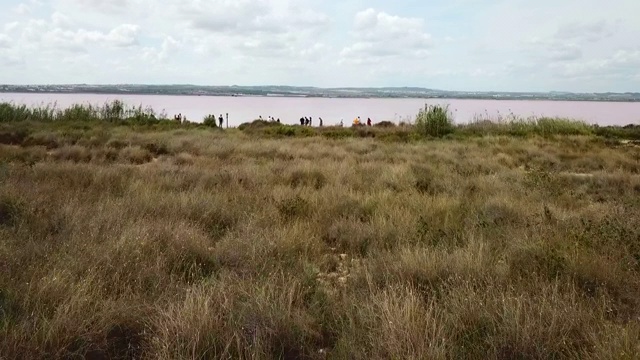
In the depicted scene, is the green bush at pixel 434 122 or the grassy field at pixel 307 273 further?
the green bush at pixel 434 122

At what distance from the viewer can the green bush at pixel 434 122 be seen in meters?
27.8

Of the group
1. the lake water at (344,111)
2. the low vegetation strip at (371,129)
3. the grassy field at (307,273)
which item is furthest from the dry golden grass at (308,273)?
the lake water at (344,111)

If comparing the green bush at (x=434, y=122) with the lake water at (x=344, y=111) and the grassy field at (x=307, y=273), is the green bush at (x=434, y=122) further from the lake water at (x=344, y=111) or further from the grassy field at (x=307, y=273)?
the grassy field at (x=307, y=273)

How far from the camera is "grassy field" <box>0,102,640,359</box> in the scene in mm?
2928

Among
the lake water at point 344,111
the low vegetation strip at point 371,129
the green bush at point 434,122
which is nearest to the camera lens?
the low vegetation strip at point 371,129

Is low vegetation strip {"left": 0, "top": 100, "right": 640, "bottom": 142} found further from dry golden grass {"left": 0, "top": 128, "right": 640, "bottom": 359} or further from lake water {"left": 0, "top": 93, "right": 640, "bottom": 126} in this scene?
dry golden grass {"left": 0, "top": 128, "right": 640, "bottom": 359}

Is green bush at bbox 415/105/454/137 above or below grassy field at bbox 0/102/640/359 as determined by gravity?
above

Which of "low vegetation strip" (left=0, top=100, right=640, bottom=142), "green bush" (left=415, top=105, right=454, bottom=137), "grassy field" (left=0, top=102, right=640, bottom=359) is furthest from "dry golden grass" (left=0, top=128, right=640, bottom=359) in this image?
"green bush" (left=415, top=105, right=454, bottom=137)

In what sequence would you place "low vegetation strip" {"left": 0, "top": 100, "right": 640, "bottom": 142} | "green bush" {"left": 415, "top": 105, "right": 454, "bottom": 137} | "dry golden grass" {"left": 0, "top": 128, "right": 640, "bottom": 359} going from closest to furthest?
"dry golden grass" {"left": 0, "top": 128, "right": 640, "bottom": 359}, "low vegetation strip" {"left": 0, "top": 100, "right": 640, "bottom": 142}, "green bush" {"left": 415, "top": 105, "right": 454, "bottom": 137}

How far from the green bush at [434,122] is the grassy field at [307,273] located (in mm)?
19172

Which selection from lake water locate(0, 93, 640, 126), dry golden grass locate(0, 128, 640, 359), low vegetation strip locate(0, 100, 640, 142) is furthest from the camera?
→ lake water locate(0, 93, 640, 126)

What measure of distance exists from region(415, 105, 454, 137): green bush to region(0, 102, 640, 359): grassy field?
19.2 metres

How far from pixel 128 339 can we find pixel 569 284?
11.9 feet

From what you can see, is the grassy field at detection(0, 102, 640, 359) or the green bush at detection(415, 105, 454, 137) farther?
the green bush at detection(415, 105, 454, 137)
